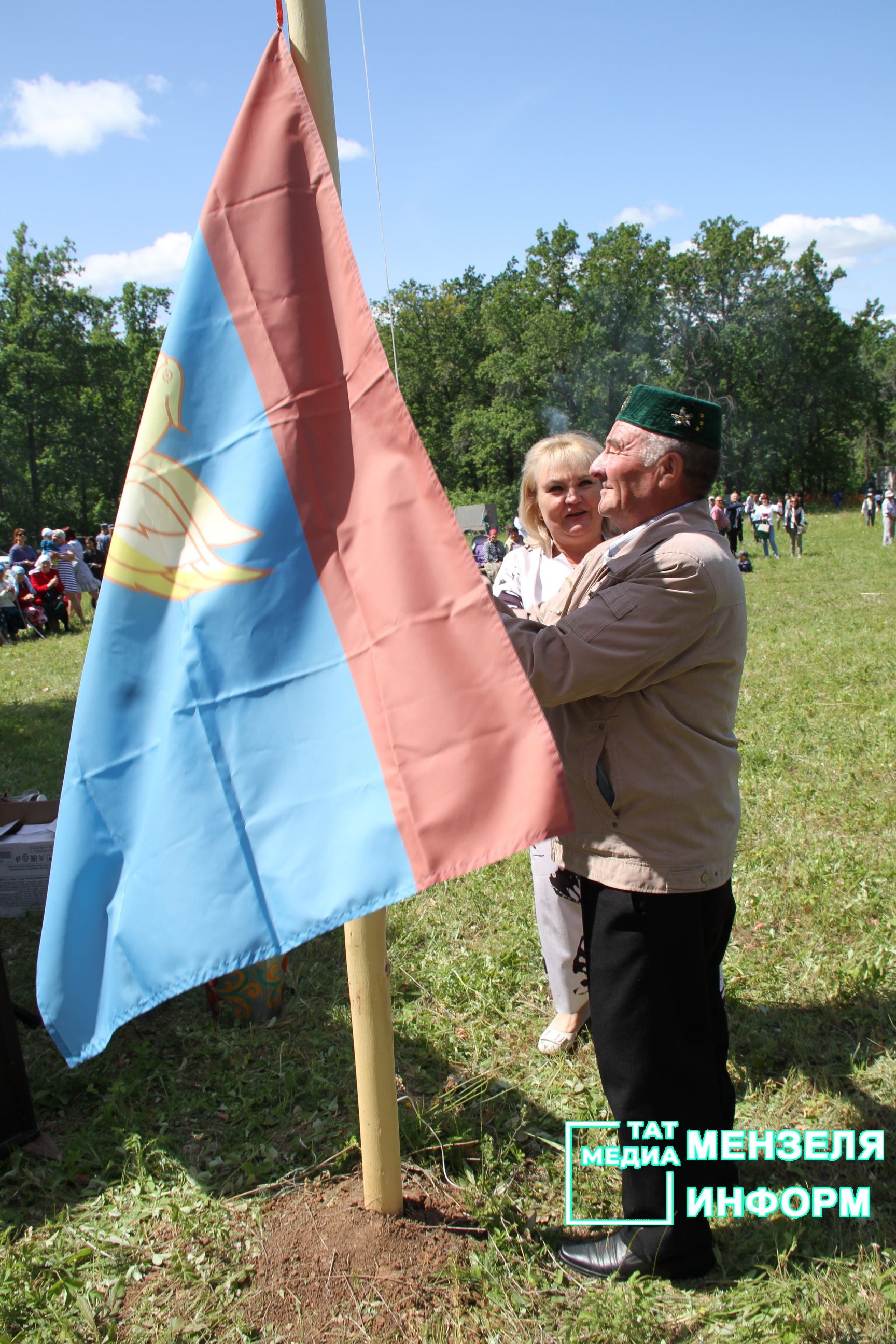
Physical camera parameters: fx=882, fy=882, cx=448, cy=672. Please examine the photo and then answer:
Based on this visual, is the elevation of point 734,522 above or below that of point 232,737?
above

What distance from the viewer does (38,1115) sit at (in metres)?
3.24

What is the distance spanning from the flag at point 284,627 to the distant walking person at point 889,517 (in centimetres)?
2465

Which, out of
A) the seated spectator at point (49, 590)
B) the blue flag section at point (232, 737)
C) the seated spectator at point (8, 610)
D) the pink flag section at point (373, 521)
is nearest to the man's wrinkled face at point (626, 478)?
the pink flag section at point (373, 521)

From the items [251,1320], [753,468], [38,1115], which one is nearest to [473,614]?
[251,1320]

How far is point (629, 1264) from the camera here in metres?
2.35

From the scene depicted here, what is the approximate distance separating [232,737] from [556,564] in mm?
1657

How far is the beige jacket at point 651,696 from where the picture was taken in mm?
1955

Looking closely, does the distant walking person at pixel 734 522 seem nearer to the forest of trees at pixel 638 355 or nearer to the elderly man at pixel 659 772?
the elderly man at pixel 659 772

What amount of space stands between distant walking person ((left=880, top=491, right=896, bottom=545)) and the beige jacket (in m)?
24.2

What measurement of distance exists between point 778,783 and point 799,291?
218ft

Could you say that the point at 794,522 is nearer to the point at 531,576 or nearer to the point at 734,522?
the point at 734,522

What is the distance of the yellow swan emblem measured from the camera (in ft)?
6.56

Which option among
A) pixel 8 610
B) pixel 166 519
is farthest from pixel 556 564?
pixel 8 610

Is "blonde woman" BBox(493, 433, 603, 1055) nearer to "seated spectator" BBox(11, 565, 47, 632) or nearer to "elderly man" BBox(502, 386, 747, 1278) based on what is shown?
"elderly man" BBox(502, 386, 747, 1278)
